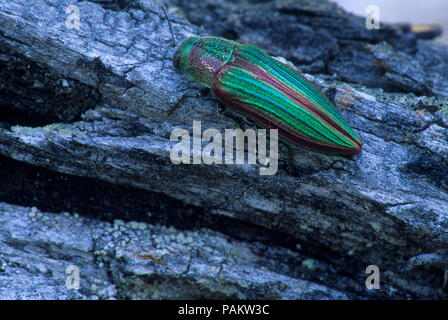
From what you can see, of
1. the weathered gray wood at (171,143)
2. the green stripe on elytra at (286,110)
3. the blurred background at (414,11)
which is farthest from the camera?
the blurred background at (414,11)

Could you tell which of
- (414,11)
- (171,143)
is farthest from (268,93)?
(414,11)

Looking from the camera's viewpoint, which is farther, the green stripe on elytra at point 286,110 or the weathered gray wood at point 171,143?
the weathered gray wood at point 171,143

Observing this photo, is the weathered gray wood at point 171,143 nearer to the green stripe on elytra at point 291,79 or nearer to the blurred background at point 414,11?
the green stripe on elytra at point 291,79

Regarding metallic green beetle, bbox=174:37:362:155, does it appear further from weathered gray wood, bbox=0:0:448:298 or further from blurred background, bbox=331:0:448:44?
blurred background, bbox=331:0:448:44

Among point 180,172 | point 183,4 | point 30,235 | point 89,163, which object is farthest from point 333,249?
point 183,4

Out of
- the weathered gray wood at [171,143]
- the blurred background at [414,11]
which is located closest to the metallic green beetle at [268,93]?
the weathered gray wood at [171,143]

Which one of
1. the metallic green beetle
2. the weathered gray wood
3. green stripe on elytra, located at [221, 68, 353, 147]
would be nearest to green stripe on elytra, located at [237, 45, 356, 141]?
the metallic green beetle
